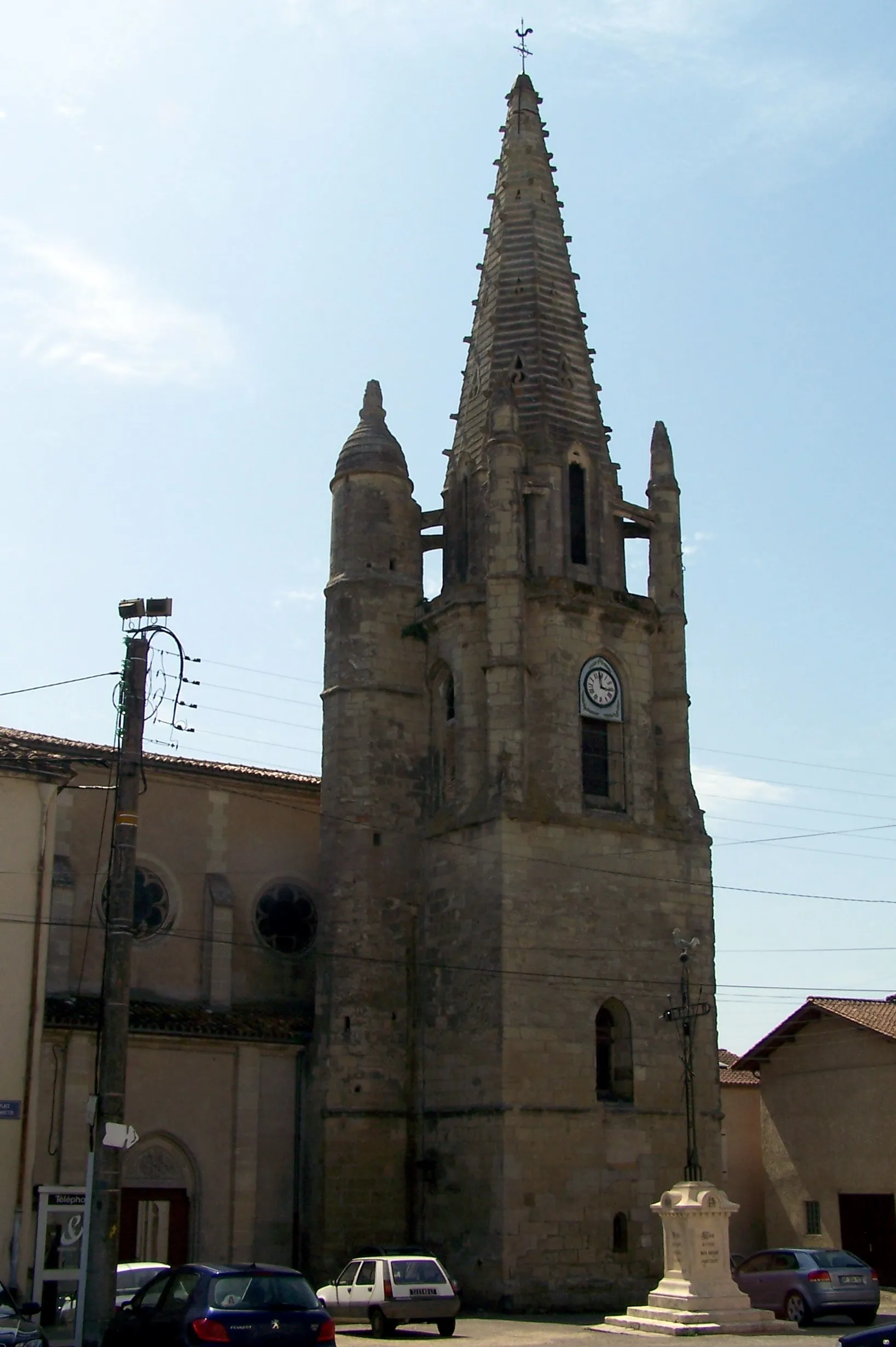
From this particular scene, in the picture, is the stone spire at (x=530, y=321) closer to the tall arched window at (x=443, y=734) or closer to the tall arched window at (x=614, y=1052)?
the tall arched window at (x=443, y=734)

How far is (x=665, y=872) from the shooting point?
29.7 meters

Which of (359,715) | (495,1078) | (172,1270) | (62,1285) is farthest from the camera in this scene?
(359,715)

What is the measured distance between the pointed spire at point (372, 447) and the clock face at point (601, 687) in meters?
6.44

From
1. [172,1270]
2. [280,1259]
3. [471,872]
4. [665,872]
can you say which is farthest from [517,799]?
[172,1270]

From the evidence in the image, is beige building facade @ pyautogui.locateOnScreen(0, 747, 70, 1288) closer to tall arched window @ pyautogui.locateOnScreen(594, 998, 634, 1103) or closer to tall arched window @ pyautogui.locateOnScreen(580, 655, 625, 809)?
tall arched window @ pyautogui.locateOnScreen(594, 998, 634, 1103)

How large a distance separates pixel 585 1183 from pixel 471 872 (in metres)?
5.91

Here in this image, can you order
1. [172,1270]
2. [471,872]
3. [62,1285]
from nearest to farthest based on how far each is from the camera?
[172,1270]
[62,1285]
[471,872]

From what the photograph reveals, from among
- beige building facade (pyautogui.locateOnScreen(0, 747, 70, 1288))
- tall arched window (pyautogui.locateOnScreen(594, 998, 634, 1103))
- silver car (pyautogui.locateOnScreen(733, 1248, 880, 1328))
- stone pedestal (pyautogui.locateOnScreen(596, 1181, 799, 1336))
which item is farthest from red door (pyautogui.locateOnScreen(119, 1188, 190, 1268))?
silver car (pyautogui.locateOnScreen(733, 1248, 880, 1328))

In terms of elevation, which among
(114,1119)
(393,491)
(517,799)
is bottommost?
(114,1119)

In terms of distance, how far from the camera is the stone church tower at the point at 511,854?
1059 inches

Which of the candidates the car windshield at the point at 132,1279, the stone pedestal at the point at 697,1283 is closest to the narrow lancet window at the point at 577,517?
the stone pedestal at the point at 697,1283

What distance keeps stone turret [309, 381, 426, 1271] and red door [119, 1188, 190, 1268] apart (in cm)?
240

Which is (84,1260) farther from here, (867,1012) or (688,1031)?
(867,1012)

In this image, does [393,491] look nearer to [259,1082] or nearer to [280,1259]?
[259,1082]
